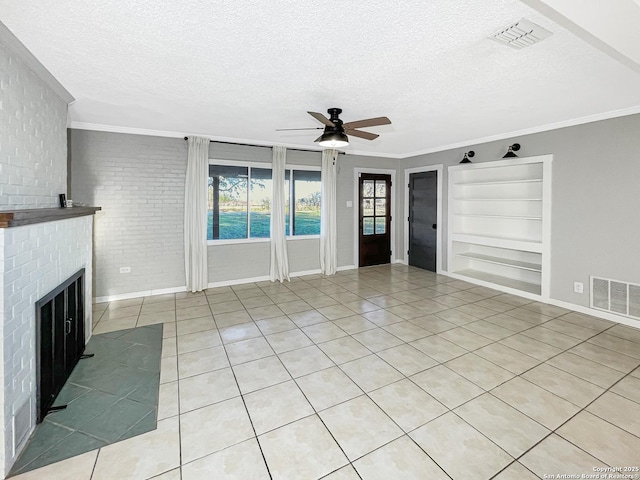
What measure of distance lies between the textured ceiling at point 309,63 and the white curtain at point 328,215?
1.85 meters

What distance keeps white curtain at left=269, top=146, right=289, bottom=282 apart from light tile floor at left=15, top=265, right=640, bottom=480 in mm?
1448

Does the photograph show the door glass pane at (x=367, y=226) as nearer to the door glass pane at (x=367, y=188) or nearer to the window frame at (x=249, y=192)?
the door glass pane at (x=367, y=188)

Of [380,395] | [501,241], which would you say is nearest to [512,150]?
[501,241]

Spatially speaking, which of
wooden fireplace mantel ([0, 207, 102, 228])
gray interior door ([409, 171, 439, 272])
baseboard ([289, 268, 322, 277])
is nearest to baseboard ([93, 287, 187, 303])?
baseboard ([289, 268, 322, 277])

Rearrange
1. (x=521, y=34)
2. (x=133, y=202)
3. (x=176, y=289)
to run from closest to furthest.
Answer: (x=521, y=34) < (x=133, y=202) < (x=176, y=289)

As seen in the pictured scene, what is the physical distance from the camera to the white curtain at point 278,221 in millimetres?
5324

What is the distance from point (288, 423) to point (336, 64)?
271cm

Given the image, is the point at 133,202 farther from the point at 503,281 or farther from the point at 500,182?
the point at 503,281

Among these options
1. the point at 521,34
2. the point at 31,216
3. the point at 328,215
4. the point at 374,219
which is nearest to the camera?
the point at 31,216

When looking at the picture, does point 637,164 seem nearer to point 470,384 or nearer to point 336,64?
point 470,384

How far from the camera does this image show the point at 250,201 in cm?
533

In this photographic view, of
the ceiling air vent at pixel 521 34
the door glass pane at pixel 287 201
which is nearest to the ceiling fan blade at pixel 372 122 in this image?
the ceiling air vent at pixel 521 34

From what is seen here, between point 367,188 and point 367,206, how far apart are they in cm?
40

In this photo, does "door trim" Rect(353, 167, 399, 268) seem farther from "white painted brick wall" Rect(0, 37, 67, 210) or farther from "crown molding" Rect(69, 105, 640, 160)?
"white painted brick wall" Rect(0, 37, 67, 210)
